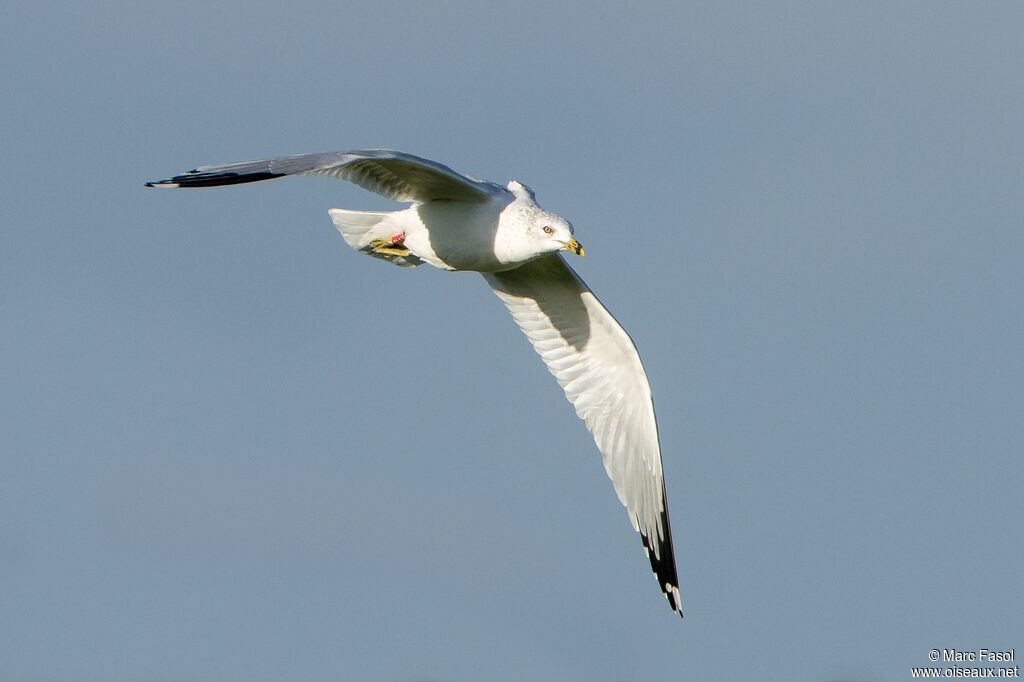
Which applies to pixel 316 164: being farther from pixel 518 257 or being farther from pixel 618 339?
pixel 618 339

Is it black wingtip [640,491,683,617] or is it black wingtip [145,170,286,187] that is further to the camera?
black wingtip [640,491,683,617]

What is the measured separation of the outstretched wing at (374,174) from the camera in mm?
8656

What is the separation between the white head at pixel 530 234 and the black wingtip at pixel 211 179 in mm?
1921

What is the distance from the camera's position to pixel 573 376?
11.8m

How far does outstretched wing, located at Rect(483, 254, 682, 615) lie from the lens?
11.5 metres

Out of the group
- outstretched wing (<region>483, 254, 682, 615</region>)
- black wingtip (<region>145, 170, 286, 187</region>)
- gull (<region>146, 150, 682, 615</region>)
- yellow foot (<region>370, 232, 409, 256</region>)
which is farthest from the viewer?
outstretched wing (<region>483, 254, 682, 615</region>)

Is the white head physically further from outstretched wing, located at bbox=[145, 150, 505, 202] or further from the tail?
the tail

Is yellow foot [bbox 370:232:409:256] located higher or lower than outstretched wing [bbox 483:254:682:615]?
higher

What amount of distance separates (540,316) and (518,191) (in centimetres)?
151

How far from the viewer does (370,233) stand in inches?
422

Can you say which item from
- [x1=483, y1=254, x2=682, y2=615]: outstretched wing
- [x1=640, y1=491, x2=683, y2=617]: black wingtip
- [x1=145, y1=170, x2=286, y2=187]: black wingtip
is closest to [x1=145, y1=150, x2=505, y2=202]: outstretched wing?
[x1=145, y1=170, x2=286, y2=187]: black wingtip

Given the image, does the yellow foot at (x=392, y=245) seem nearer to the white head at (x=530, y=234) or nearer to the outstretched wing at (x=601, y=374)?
the white head at (x=530, y=234)

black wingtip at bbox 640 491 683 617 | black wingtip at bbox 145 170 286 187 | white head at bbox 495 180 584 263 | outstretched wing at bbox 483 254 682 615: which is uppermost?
black wingtip at bbox 145 170 286 187

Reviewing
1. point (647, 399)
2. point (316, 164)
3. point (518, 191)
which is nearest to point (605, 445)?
point (647, 399)
